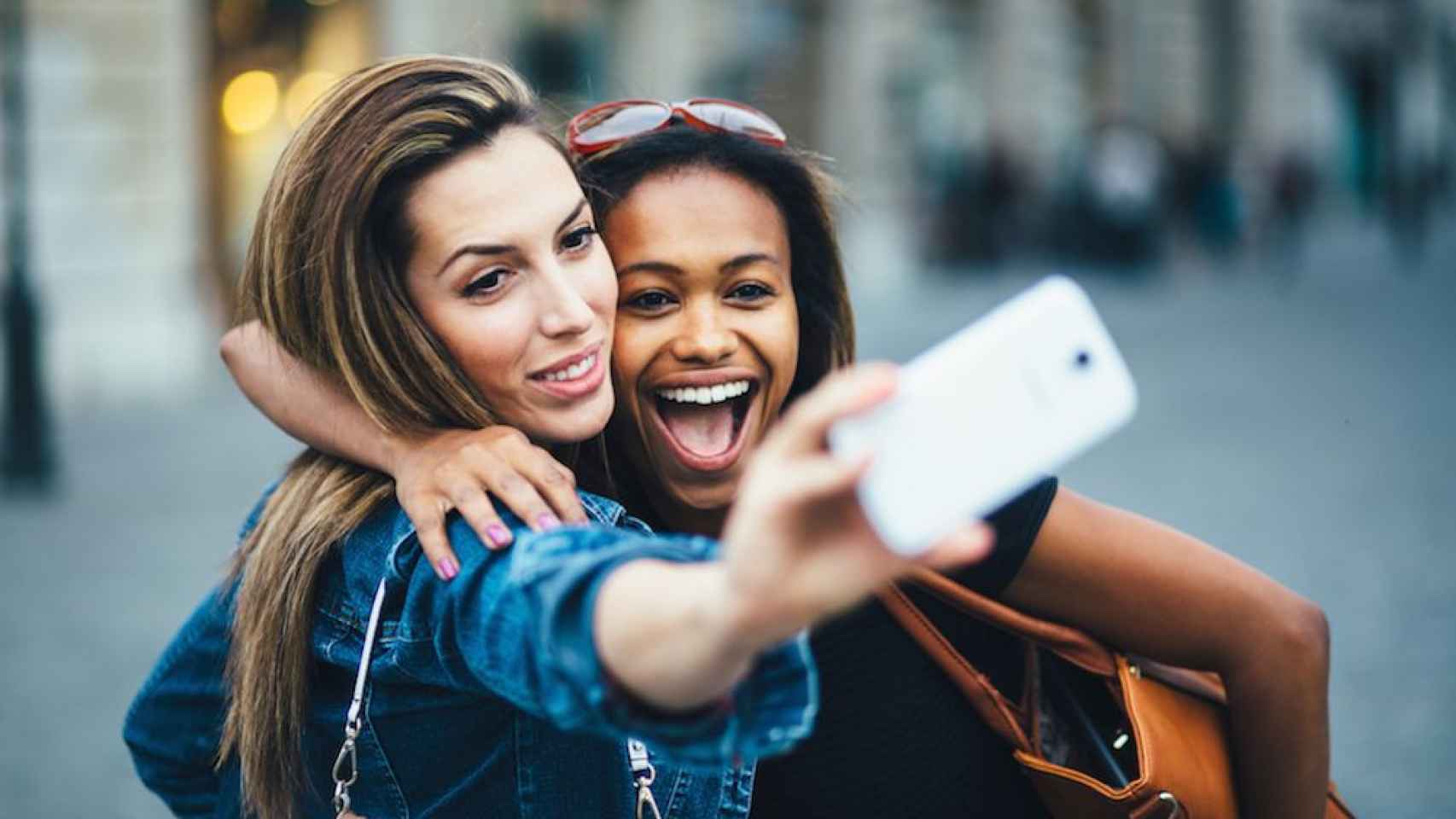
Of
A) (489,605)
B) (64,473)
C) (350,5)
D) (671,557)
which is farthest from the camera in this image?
(350,5)

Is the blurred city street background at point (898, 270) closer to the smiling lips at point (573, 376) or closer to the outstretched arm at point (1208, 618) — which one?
the smiling lips at point (573, 376)

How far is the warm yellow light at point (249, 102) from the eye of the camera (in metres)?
12.8

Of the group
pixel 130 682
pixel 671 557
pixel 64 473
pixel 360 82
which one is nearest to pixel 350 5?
pixel 64 473

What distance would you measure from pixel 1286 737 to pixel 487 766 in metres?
1.17

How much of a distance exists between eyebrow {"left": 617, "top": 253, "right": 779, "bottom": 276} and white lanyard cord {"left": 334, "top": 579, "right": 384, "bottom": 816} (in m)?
0.74

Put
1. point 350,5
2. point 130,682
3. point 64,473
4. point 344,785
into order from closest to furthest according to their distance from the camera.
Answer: point 344,785, point 130,682, point 64,473, point 350,5

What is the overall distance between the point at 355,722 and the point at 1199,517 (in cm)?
604

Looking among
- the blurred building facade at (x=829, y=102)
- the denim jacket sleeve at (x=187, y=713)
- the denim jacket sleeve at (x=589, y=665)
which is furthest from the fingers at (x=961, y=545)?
the blurred building facade at (x=829, y=102)

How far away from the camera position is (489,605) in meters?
1.43

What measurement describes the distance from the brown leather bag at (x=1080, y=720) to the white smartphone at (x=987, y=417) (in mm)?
974

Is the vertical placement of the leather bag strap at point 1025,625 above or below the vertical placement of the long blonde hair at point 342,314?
below

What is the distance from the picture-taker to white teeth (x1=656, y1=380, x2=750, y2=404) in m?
2.32

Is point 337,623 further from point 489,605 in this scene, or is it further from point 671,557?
point 671,557

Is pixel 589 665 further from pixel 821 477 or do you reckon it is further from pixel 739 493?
pixel 739 493
